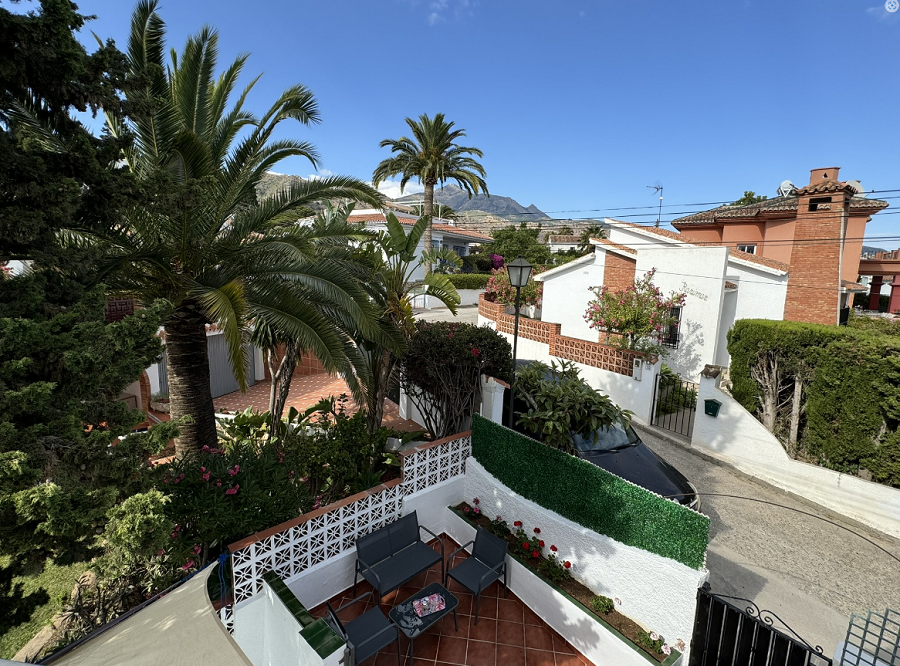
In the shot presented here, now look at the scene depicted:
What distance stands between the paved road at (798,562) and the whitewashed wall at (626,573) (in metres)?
1.43

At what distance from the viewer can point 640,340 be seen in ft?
46.0

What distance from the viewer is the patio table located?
478cm

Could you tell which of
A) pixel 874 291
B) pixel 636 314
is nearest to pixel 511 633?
pixel 636 314

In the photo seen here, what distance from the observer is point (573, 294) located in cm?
1811

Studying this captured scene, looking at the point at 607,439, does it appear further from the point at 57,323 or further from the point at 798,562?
the point at 57,323

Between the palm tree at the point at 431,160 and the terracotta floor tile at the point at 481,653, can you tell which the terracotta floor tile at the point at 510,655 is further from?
the palm tree at the point at 431,160

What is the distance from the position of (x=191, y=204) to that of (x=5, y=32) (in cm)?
179

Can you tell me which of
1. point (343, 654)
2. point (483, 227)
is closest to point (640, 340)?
point (343, 654)

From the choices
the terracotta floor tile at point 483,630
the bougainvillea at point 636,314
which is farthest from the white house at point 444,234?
the terracotta floor tile at point 483,630

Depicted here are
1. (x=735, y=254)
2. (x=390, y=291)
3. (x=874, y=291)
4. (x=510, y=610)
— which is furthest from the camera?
(x=874, y=291)

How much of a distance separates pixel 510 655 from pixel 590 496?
2.13 m

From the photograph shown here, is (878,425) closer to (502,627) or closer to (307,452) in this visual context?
(502,627)

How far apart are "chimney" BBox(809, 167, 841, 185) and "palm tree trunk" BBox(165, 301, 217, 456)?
1854cm

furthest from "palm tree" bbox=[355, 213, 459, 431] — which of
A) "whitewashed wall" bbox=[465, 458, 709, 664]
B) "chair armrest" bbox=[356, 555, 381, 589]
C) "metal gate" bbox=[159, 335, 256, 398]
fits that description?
"metal gate" bbox=[159, 335, 256, 398]
